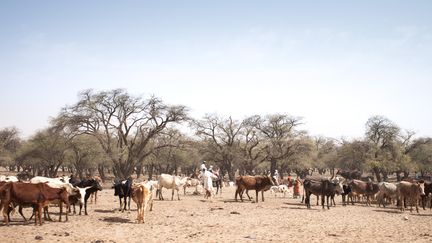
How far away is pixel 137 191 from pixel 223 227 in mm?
3854

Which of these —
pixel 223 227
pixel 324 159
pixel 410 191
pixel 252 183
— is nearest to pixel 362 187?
pixel 410 191

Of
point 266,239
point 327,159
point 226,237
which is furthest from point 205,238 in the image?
point 327,159

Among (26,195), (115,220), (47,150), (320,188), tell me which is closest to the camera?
(26,195)

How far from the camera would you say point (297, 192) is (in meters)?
28.9

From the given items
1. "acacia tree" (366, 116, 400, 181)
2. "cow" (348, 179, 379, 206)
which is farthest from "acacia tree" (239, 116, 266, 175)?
"cow" (348, 179, 379, 206)

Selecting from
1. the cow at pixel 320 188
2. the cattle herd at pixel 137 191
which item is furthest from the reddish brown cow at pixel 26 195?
the cow at pixel 320 188

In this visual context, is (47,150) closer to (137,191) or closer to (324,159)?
(137,191)

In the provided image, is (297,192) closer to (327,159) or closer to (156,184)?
(156,184)

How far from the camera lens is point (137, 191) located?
1473cm

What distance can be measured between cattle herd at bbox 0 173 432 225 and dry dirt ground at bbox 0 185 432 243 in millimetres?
743

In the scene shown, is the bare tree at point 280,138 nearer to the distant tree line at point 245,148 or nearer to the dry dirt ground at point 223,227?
the distant tree line at point 245,148

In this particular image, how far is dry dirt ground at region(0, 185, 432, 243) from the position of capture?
1188 cm

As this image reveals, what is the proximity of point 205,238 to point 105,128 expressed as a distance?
98.2 feet

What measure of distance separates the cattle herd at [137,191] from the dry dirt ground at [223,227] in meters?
0.74
